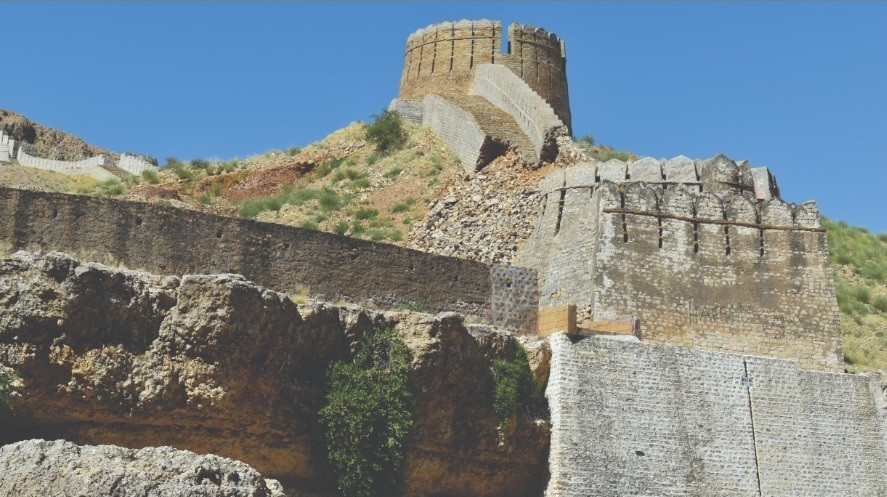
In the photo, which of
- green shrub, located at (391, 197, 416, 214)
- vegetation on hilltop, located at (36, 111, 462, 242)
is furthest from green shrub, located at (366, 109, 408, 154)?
green shrub, located at (391, 197, 416, 214)

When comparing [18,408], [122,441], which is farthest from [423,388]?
[18,408]

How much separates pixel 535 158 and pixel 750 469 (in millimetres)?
11325

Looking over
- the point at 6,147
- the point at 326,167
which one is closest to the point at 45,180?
the point at 6,147

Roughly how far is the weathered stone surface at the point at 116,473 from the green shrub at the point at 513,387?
267 inches

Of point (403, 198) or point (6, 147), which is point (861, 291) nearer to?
point (403, 198)

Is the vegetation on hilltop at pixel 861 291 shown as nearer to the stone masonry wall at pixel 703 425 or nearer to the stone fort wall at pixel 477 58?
the stone masonry wall at pixel 703 425

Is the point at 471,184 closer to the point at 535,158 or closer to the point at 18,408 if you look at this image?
the point at 535,158

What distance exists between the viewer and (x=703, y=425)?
1991 cm

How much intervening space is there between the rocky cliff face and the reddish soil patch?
16.8 m

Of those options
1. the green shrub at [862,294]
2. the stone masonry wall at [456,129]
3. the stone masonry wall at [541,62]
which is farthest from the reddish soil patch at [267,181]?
the green shrub at [862,294]

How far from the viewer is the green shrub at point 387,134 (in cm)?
3534

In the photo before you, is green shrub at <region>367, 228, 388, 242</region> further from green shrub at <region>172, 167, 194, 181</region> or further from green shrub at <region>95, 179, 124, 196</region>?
green shrub at <region>172, 167, 194, 181</region>

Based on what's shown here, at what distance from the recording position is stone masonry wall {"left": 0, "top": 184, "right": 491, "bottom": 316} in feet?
62.5

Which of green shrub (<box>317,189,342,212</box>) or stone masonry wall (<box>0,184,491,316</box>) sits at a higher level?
green shrub (<box>317,189,342,212</box>)
